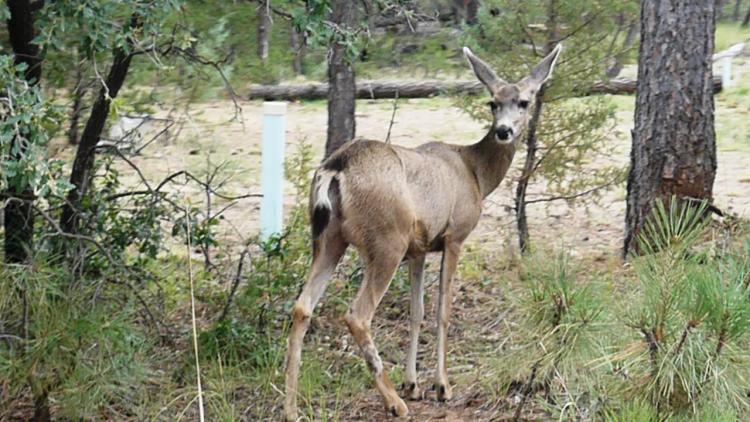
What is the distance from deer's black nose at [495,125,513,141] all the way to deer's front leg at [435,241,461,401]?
72 cm

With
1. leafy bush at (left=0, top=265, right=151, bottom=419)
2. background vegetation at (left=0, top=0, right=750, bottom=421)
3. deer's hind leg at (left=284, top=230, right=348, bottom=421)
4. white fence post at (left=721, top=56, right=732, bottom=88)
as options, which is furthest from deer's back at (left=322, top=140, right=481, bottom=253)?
white fence post at (left=721, top=56, right=732, bottom=88)

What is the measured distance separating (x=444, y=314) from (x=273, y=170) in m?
3.10

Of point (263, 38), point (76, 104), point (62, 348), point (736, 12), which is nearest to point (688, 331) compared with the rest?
point (62, 348)

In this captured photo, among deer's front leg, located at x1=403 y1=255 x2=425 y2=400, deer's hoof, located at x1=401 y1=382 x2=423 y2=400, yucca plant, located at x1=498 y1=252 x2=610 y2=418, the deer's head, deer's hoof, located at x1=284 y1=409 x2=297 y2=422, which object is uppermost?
the deer's head

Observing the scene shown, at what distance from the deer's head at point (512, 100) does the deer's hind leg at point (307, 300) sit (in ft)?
4.49

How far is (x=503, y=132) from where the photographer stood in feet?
23.8

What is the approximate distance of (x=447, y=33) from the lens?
10.4 metres

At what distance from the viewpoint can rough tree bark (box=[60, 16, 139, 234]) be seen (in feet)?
24.2

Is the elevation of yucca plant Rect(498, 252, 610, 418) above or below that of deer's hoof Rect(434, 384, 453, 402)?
above

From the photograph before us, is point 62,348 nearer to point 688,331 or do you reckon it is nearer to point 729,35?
point 688,331

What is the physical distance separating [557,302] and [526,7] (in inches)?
166

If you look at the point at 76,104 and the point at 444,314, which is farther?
the point at 76,104

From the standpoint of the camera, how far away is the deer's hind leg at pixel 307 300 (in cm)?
630

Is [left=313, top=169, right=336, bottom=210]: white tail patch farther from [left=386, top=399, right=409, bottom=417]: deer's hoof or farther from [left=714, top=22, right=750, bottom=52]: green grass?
[left=714, top=22, right=750, bottom=52]: green grass
